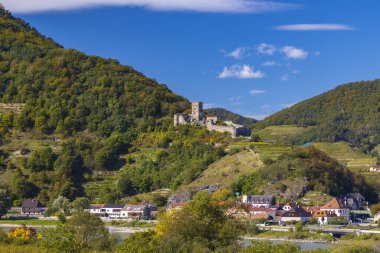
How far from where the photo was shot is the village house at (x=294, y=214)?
76000 millimetres

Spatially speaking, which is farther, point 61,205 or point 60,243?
point 61,205

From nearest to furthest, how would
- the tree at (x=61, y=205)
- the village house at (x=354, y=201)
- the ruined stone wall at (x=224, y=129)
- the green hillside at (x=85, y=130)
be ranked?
the village house at (x=354, y=201), the tree at (x=61, y=205), the green hillside at (x=85, y=130), the ruined stone wall at (x=224, y=129)

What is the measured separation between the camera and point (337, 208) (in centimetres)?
7744

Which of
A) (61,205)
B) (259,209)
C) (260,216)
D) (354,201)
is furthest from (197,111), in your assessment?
(260,216)

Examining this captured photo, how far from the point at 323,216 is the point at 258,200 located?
27.1 ft

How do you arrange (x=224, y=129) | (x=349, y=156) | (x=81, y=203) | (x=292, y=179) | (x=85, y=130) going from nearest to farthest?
(x=292, y=179) → (x=81, y=203) → (x=224, y=129) → (x=85, y=130) → (x=349, y=156)

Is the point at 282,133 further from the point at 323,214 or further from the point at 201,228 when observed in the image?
the point at 201,228

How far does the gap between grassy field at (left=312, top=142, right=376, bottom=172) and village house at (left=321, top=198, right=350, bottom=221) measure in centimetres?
4575

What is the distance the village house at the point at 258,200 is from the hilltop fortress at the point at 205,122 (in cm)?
2317

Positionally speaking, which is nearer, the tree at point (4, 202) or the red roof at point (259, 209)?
the red roof at point (259, 209)

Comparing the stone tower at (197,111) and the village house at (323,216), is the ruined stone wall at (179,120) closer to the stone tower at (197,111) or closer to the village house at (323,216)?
the stone tower at (197,111)

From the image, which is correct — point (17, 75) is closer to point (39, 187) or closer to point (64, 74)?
point (64, 74)

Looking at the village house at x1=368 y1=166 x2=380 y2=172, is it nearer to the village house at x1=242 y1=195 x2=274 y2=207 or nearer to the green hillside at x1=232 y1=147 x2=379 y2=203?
the green hillside at x1=232 y1=147 x2=379 y2=203

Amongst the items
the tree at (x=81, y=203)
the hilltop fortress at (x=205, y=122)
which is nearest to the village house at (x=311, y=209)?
the hilltop fortress at (x=205, y=122)
